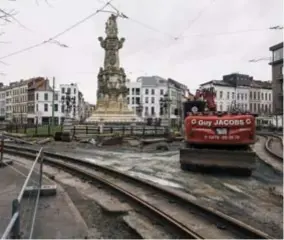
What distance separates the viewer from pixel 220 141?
47.2ft

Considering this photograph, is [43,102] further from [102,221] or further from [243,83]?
[102,221]

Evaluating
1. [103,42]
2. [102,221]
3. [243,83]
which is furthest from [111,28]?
[243,83]

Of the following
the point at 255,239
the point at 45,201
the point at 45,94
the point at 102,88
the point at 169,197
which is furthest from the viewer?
the point at 45,94

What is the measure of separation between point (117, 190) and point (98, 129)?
2843cm

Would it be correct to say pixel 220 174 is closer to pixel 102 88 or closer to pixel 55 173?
pixel 55 173

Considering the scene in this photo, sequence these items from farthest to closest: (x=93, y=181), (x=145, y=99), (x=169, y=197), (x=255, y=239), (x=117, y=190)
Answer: (x=145, y=99)
(x=93, y=181)
(x=117, y=190)
(x=169, y=197)
(x=255, y=239)

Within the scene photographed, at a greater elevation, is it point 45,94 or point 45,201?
point 45,94

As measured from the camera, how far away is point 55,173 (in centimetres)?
1516

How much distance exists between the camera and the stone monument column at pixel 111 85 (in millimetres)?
46594

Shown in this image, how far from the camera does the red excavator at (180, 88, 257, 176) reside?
14.1 meters

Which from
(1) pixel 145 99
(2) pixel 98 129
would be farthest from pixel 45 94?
(2) pixel 98 129

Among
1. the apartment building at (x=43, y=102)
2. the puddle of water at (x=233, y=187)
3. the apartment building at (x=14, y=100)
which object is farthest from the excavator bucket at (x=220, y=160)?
the apartment building at (x=14, y=100)

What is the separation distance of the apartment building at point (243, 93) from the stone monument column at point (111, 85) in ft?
230

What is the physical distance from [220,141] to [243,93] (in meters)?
110
